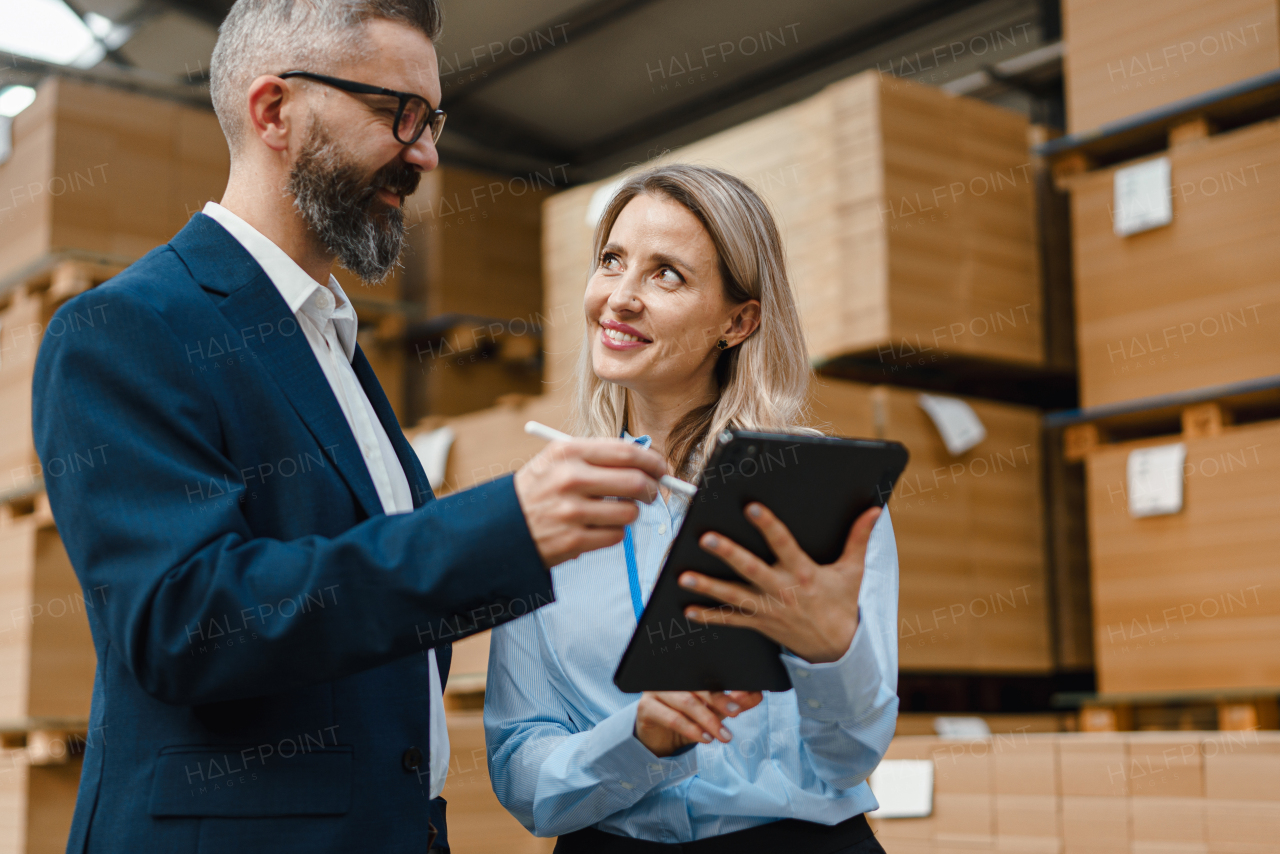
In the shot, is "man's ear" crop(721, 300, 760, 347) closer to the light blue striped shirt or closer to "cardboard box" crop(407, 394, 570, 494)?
the light blue striped shirt

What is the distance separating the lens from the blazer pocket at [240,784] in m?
1.34

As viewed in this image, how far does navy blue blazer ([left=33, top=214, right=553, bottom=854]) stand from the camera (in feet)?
4.10

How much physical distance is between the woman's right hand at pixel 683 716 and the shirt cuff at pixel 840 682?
9cm

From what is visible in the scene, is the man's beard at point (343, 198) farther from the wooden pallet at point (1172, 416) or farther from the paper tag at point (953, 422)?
the wooden pallet at point (1172, 416)

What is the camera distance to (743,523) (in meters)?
1.42

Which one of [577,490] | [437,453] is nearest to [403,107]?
[577,490]

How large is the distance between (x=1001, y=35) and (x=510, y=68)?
2958 mm

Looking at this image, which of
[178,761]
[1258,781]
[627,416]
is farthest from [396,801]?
[1258,781]

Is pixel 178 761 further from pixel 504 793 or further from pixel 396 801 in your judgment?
pixel 504 793

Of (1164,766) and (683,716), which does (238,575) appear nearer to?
(683,716)

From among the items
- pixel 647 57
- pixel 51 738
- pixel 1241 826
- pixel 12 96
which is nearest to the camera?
pixel 1241 826

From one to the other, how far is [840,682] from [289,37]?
3.80 feet

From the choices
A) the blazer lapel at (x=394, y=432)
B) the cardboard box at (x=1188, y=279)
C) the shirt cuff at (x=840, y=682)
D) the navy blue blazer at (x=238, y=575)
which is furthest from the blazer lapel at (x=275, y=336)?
the cardboard box at (x=1188, y=279)

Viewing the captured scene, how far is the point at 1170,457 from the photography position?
3949mm
